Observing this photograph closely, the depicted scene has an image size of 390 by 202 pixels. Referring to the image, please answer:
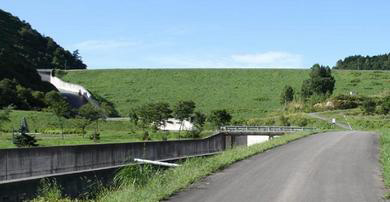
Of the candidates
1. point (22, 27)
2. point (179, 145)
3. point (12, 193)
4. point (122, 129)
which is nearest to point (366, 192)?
point (12, 193)

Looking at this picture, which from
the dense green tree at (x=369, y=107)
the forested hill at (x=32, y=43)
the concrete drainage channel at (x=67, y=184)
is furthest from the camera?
the forested hill at (x=32, y=43)

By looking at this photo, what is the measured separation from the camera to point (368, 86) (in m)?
119

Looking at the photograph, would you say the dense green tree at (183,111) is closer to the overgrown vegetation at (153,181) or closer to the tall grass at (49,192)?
the overgrown vegetation at (153,181)

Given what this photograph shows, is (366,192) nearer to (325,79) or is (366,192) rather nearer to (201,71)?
(325,79)

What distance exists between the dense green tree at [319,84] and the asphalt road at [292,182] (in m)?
85.5

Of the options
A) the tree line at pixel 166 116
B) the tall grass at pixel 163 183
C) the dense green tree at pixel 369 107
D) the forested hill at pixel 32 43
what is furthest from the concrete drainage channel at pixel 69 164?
the forested hill at pixel 32 43

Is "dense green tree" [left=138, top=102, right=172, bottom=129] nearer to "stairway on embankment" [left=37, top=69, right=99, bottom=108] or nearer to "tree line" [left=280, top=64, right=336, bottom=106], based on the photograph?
"stairway on embankment" [left=37, top=69, right=99, bottom=108]

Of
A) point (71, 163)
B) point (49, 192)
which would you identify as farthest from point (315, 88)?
point (49, 192)

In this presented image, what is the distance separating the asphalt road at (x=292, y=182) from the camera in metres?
12.2

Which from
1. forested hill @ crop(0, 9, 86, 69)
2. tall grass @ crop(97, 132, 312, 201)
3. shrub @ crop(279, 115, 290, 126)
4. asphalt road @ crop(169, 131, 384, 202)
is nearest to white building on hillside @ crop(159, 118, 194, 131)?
shrub @ crop(279, 115, 290, 126)

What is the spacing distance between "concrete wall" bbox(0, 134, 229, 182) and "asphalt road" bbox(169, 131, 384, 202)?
6.35 meters

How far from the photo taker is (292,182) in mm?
14711

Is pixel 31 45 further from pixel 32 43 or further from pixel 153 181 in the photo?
pixel 153 181

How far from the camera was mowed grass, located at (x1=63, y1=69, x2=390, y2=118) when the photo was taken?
4375 inches
